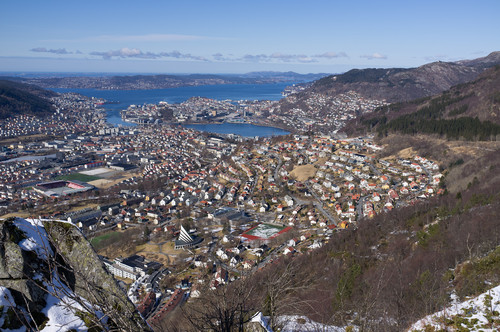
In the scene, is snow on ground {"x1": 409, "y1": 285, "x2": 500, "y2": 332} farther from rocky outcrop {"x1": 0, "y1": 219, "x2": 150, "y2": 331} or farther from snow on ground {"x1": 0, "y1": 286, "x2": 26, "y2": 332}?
snow on ground {"x1": 0, "y1": 286, "x2": 26, "y2": 332}

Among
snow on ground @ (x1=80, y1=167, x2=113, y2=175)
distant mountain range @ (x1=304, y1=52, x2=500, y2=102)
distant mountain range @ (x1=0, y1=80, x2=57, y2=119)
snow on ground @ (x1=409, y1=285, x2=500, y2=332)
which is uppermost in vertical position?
distant mountain range @ (x1=304, y1=52, x2=500, y2=102)

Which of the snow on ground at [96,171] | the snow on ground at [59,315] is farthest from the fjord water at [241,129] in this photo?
the snow on ground at [59,315]

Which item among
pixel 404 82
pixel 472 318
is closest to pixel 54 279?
pixel 472 318

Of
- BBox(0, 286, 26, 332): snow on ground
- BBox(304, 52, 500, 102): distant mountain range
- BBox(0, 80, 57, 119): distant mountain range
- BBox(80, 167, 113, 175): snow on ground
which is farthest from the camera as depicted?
BBox(304, 52, 500, 102): distant mountain range

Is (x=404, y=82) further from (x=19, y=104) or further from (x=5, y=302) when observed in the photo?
(x=5, y=302)

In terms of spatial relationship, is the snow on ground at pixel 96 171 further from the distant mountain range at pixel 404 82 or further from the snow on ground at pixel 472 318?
the distant mountain range at pixel 404 82

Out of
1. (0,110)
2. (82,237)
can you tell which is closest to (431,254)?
(82,237)

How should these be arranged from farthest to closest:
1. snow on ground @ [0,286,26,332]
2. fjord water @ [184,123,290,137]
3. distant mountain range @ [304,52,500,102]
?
distant mountain range @ [304,52,500,102] < fjord water @ [184,123,290,137] < snow on ground @ [0,286,26,332]

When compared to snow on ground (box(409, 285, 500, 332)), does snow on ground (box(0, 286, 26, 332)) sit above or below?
above

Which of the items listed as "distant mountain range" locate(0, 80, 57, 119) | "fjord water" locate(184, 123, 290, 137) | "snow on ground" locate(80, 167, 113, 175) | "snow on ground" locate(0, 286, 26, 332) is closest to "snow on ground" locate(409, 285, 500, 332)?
"snow on ground" locate(0, 286, 26, 332)

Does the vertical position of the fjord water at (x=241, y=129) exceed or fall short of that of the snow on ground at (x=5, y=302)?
it falls short
